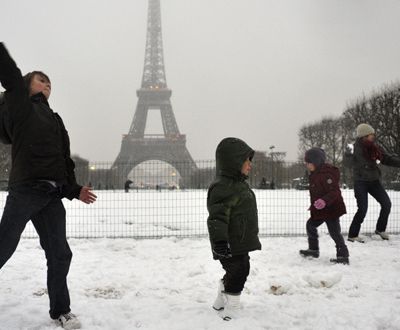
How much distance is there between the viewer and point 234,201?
3.36 m

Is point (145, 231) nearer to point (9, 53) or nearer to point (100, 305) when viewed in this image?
point (100, 305)

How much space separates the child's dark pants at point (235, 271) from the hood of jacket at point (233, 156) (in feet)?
2.20

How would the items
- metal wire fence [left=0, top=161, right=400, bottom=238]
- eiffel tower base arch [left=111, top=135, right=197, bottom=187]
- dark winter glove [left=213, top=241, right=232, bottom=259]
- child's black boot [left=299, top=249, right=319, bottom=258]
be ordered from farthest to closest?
eiffel tower base arch [left=111, top=135, right=197, bottom=187] < metal wire fence [left=0, top=161, right=400, bottom=238] < child's black boot [left=299, top=249, right=319, bottom=258] < dark winter glove [left=213, top=241, right=232, bottom=259]

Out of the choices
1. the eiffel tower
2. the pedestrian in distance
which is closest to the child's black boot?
the pedestrian in distance

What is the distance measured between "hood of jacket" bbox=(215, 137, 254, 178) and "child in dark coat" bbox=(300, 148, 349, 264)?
79.7 inches

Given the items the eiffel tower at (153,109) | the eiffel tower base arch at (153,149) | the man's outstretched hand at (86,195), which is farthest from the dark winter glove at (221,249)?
the eiffel tower base arch at (153,149)

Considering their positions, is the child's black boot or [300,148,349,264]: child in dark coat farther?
the child's black boot

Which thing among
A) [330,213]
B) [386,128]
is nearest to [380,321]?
[330,213]

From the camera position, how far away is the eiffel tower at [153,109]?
58.4 metres

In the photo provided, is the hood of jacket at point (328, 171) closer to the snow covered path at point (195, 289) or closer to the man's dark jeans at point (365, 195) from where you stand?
the snow covered path at point (195, 289)

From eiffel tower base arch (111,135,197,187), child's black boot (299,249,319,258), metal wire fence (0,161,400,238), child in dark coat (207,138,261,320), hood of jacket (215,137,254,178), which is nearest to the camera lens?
child in dark coat (207,138,261,320)

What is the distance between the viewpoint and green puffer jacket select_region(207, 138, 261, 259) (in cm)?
330

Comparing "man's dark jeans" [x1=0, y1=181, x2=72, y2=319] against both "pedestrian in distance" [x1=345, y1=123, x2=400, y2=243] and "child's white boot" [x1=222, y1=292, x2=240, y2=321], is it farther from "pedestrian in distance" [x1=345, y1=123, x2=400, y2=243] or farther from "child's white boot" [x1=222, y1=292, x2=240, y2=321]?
"pedestrian in distance" [x1=345, y1=123, x2=400, y2=243]

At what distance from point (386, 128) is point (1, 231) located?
107 feet
